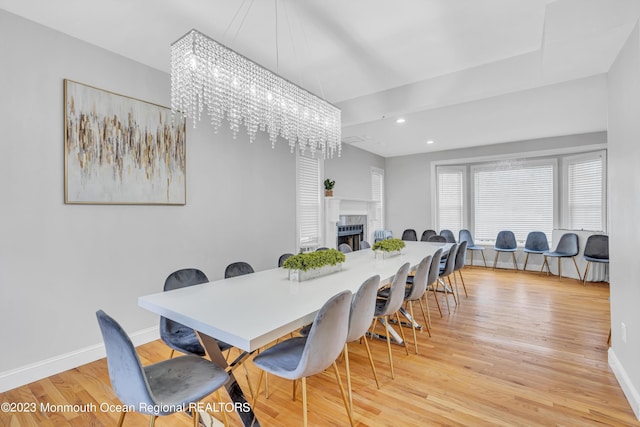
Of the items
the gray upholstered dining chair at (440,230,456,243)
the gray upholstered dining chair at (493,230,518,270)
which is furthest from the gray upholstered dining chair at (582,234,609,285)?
the gray upholstered dining chair at (440,230,456,243)

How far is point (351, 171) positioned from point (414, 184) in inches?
76.2

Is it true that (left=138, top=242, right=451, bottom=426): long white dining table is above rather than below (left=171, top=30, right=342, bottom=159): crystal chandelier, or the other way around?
below

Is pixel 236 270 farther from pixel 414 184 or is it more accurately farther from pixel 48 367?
pixel 414 184

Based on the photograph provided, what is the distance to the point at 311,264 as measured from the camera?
2.33 meters

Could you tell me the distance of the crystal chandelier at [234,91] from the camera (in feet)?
6.67

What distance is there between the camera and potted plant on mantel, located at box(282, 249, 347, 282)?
90.4 inches

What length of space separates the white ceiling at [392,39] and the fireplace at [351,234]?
249cm

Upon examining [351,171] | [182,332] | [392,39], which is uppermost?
[392,39]

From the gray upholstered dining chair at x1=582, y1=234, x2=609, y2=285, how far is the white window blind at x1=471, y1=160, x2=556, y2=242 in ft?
3.39

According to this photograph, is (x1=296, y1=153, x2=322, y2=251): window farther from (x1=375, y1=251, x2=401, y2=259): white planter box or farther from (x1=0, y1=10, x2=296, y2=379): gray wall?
(x1=375, y1=251, x2=401, y2=259): white planter box

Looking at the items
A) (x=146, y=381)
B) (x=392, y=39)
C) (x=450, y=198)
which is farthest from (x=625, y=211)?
(x=450, y=198)

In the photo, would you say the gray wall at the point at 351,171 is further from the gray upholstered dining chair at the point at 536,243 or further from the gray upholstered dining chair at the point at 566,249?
the gray upholstered dining chair at the point at 566,249

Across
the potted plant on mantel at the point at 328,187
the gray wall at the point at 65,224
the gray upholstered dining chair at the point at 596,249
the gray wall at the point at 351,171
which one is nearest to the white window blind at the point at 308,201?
the potted plant on mantel at the point at 328,187

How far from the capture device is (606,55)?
7.27 feet
